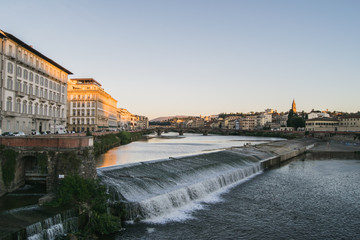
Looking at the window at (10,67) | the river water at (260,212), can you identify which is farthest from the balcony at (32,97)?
the river water at (260,212)

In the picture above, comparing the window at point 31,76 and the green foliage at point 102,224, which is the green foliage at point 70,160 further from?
the window at point 31,76

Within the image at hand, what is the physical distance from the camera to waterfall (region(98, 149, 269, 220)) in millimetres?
19719

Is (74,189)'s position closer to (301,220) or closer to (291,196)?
(301,220)

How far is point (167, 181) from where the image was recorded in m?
24.7

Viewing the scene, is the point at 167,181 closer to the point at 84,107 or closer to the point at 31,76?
the point at 31,76

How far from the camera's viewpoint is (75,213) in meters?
15.9

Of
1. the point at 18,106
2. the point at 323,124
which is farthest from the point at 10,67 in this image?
the point at 323,124

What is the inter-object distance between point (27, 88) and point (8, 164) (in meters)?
31.5

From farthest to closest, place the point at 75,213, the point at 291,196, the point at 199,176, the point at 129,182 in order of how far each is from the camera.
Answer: the point at 199,176 < the point at 291,196 < the point at 129,182 < the point at 75,213

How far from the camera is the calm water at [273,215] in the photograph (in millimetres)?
17375

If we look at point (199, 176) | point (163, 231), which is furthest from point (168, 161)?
point (163, 231)

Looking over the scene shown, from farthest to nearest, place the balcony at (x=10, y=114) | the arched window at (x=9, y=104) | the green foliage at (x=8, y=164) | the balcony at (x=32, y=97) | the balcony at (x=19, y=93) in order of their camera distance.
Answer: the balcony at (x=32, y=97) → the balcony at (x=19, y=93) → the arched window at (x=9, y=104) → the balcony at (x=10, y=114) → the green foliage at (x=8, y=164)

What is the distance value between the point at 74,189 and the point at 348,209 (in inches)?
795

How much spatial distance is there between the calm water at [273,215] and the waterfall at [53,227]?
2365 millimetres
